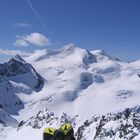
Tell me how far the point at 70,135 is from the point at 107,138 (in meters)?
112

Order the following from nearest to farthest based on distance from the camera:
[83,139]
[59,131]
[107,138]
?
[59,131], [107,138], [83,139]

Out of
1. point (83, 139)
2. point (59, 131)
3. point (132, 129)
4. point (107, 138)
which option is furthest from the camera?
point (83, 139)

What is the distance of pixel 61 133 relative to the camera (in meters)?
8.88

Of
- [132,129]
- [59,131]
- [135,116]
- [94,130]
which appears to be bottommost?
[59,131]

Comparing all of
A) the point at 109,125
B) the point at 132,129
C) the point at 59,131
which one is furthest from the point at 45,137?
the point at 109,125

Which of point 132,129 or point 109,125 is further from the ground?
point 109,125

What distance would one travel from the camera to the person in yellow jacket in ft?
29.0

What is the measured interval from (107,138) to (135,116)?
9.71 m

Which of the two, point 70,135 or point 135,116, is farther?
point 135,116

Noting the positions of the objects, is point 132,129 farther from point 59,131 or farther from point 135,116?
point 59,131

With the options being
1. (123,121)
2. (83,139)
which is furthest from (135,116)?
(83,139)

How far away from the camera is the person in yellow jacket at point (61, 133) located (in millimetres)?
8852

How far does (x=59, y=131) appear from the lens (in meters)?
8.88

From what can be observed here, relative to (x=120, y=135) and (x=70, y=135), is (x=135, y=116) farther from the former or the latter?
(x=70, y=135)
